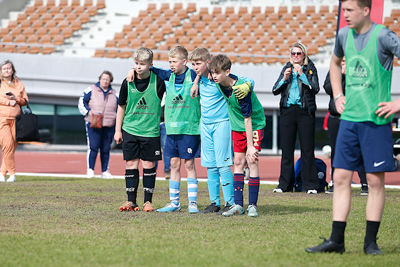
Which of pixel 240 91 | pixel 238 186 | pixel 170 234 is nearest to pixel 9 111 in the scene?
pixel 238 186

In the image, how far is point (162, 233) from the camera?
6234 millimetres

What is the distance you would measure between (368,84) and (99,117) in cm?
923

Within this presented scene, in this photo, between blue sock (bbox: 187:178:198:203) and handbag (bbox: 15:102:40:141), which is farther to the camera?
handbag (bbox: 15:102:40:141)

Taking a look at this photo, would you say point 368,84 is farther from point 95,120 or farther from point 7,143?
point 95,120

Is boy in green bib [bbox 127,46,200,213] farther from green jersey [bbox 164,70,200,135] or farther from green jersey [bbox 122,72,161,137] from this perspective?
green jersey [bbox 122,72,161,137]

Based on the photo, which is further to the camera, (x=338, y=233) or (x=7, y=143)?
(x=7, y=143)

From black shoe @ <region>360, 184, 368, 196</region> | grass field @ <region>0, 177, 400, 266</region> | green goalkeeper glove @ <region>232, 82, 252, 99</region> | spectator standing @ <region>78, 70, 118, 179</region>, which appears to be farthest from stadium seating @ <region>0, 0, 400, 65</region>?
green goalkeeper glove @ <region>232, 82, 252, 99</region>

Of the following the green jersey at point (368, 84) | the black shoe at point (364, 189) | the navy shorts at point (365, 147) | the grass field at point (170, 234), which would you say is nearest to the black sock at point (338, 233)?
the grass field at point (170, 234)

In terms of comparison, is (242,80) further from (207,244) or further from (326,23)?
(326,23)

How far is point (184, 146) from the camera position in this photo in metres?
8.13

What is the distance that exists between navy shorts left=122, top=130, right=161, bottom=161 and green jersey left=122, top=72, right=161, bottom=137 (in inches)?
2.4

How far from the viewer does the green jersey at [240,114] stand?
7754 millimetres

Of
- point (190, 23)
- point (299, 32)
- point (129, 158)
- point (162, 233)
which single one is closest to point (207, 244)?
point (162, 233)

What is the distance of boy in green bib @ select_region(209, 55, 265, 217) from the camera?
296 inches
